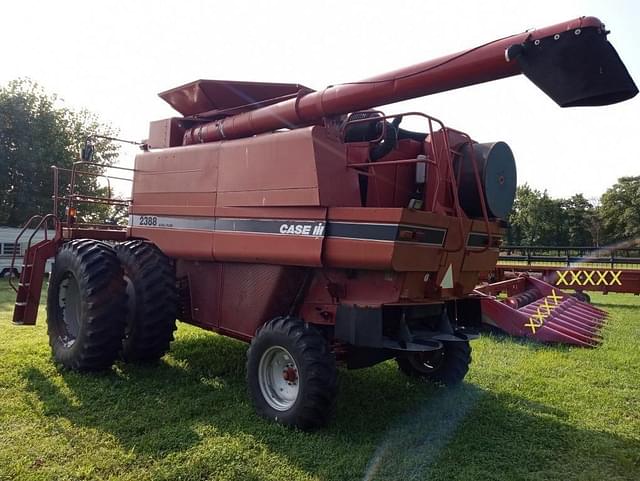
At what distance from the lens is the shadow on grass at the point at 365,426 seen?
12.5 feet

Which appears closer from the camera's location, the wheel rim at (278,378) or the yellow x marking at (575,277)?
the wheel rim at (278,378)

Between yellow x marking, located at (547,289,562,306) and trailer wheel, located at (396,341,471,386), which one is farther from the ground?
yellow x marking, located at (547,289,562,306)

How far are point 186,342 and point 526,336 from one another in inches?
203

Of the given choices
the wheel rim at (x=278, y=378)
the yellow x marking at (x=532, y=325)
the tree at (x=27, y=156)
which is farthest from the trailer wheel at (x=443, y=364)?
the tree at (x=27, y=156)

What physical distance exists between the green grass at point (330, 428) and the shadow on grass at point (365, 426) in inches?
0.5

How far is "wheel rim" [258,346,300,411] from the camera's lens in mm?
4566

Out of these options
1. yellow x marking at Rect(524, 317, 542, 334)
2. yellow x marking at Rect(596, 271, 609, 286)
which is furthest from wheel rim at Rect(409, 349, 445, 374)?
yellow x marking at Rect(596, 271, 609, 286)

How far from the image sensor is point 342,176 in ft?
15.1

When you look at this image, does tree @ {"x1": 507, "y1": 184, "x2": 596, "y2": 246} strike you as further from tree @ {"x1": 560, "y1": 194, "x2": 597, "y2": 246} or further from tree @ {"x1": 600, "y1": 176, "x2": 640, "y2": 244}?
tree @ {"x1": 600, "y1": 176, "x2": 640, "y2": 244}

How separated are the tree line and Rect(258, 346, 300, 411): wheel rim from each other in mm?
55648

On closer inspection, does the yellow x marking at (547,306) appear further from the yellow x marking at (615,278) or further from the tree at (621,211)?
the tree at (621,211)

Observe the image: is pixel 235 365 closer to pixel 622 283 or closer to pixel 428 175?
pixel 428 175

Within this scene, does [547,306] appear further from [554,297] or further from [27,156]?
[27,156]

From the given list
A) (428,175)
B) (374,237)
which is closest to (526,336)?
(428,175)
